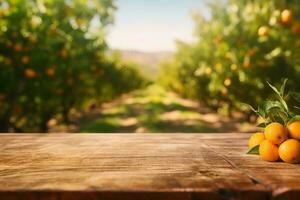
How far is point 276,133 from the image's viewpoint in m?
1.72

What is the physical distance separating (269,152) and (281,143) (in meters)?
0.09

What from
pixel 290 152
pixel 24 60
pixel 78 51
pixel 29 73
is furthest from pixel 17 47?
pixel 290 152

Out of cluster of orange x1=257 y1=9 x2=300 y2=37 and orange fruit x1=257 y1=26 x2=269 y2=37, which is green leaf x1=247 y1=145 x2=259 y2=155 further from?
orange fruit x1=257 y1=26 x2=269 y2=37

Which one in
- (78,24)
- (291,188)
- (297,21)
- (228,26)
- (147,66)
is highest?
(147,66)

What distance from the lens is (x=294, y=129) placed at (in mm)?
1725

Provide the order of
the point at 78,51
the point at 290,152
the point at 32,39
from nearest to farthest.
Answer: the point at 290,152, the point at 32,39, the point at 78,51

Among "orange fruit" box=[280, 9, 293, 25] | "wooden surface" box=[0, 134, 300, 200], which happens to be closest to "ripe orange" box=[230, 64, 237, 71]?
"orange fruit" box=[280, 9, 293, 25]

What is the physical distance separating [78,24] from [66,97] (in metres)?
2.15

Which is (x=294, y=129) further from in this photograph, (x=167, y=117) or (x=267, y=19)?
(x=167, y=117)

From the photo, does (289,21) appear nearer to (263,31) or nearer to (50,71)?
(263,31)

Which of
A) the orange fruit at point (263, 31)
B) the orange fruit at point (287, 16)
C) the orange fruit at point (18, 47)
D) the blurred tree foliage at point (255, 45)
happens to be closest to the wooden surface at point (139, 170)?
the blurred tree foliage at point (255, 45)

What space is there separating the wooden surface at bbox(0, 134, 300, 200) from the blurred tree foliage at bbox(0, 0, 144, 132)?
18.2ft

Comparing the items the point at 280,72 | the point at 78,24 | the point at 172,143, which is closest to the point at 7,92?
the point at 78,24

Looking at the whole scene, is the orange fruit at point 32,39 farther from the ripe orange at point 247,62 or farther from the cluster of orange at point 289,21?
the cluster of orange at point 289,21
